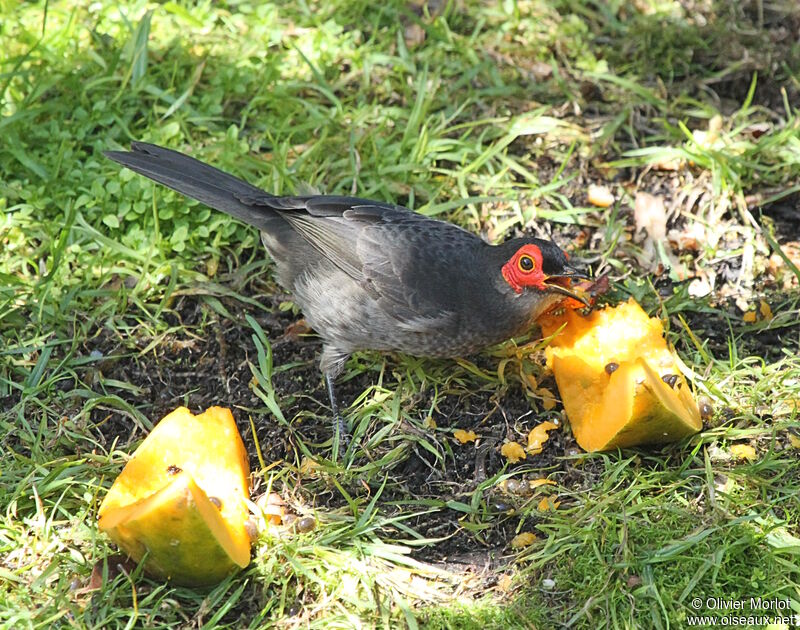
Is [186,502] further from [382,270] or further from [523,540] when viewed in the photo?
[382,270]

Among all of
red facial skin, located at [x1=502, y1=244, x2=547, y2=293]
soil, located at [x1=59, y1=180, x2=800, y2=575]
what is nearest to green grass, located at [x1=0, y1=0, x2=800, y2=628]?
soil, located at [x1=59, y1=180, x2=800, y2=575]

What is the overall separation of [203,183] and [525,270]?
190 cm

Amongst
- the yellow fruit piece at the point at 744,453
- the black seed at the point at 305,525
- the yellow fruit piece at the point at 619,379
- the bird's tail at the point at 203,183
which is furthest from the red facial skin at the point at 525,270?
the black seed at the point at 305,525

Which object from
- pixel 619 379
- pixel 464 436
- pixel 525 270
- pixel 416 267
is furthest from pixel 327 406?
pixel 619 379

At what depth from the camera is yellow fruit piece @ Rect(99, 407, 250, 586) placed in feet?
11.9

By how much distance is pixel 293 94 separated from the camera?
638cm

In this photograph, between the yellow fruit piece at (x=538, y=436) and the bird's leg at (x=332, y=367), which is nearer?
the yellow fruit piece at (x=538, y=436)

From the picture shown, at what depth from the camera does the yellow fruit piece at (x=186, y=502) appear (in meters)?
3.64

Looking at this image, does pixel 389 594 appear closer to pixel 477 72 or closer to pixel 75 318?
pixel 75 318

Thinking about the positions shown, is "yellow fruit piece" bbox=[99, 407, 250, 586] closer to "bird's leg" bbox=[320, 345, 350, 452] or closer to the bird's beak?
"bird's leg" bbox=[320, 345, 350, 452]

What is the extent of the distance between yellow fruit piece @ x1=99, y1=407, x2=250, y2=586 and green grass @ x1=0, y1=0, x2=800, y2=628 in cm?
18

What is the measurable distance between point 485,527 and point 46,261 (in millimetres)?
3089

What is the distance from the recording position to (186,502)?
11.8ft

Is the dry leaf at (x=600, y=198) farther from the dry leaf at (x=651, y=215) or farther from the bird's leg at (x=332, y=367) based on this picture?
the bird's leg at (x=332, y=367)
